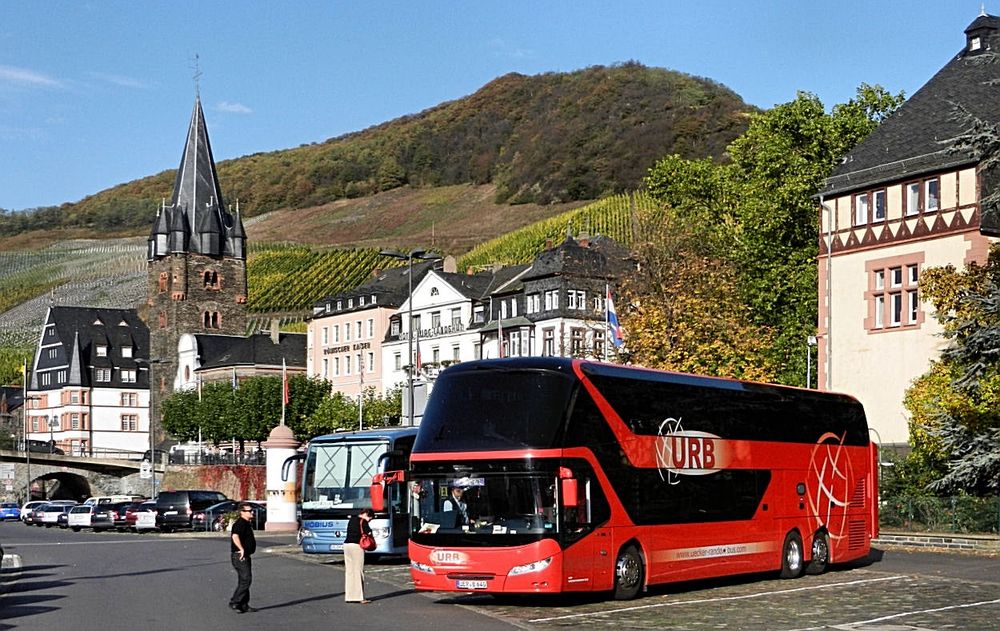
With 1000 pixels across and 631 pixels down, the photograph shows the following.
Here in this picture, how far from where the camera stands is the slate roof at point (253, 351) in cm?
12731

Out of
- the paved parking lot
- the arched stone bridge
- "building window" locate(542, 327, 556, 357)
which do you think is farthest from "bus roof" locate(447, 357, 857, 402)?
the arched stone bridge

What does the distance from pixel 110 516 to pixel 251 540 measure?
4789 centimetres

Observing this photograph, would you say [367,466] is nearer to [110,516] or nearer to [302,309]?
[110,516]

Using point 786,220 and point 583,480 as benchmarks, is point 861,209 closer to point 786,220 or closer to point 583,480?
point 786,220

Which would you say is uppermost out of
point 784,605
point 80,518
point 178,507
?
point 784,605

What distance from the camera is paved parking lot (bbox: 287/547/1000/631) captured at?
20.6 meters

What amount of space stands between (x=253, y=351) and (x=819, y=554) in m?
102

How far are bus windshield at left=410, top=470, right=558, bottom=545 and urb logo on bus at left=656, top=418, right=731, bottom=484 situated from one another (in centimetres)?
289

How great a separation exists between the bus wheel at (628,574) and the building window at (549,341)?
5731 centimetres

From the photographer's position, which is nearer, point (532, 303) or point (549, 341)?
point (549, 341)

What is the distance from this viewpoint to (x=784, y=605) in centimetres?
A: 2322

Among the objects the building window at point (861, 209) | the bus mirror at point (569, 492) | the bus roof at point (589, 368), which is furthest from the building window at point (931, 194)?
the bus mirror at point (569, 492)

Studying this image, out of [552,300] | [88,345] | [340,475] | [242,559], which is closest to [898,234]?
[340,475]

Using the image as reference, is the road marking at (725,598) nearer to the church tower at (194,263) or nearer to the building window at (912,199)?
the building window at (912,199)
